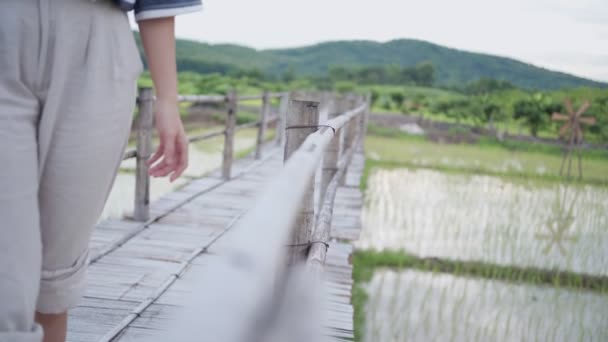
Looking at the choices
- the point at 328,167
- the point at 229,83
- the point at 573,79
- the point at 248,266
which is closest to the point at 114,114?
the point at 248,266

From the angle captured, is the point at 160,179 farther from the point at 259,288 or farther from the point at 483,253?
the point at 259,288

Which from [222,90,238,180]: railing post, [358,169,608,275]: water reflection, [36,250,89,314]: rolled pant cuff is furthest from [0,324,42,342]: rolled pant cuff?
[222,90,238,180]: railing post

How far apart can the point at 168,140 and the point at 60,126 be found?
180 mm

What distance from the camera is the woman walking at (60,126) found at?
61 cm

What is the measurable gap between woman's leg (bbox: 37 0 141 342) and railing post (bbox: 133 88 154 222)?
1.79 meters

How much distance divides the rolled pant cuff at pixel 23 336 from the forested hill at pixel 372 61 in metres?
13.7

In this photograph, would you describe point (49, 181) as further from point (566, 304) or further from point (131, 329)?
point (566, 304)

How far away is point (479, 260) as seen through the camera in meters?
3.67

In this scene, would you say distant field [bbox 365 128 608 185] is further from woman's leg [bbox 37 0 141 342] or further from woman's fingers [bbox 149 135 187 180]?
woman's leg [bbox 37 0 141 342]

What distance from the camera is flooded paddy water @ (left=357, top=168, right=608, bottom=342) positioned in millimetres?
2693

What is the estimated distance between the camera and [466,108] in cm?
1670

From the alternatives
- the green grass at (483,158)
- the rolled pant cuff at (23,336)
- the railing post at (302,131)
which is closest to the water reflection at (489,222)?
the green grass at (483,158)

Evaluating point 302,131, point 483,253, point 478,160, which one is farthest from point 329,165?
point 478,160

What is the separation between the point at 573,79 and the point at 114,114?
14.6m
